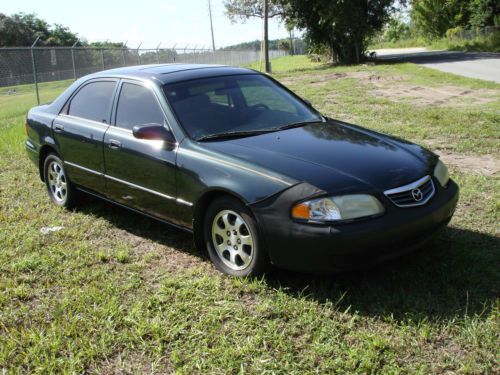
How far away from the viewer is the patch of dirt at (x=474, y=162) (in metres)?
6.11

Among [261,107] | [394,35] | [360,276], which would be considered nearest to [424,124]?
[261,107]

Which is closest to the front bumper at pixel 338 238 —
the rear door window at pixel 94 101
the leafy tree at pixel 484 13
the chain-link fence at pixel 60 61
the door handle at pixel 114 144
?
the door handle at pixel 114 144

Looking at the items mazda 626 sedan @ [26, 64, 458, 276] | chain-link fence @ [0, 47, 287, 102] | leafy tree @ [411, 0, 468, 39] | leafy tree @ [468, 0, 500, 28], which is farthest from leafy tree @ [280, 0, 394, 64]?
leafy tree @ [411, 0, 468, 39]

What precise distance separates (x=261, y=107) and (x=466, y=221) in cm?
210

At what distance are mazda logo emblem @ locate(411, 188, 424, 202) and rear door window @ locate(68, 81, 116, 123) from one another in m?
2.86

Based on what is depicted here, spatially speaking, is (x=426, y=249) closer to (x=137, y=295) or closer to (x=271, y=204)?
(x=271, y=204)

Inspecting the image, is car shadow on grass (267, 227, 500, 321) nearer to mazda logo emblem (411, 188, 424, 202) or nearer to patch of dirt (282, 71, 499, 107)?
mazda logo emblem (411, 188, 424, 202)

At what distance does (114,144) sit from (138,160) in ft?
1.32

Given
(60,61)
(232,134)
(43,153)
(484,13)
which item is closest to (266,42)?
(60,61)

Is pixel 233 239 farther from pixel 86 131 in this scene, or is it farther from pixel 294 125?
pixel 86 131

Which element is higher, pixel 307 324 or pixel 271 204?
pixel 271 204

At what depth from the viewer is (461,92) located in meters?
13.6

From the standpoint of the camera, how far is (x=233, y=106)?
14.9 ft

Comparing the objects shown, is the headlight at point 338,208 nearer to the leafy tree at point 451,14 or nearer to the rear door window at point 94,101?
the rear door window at point 94,101
